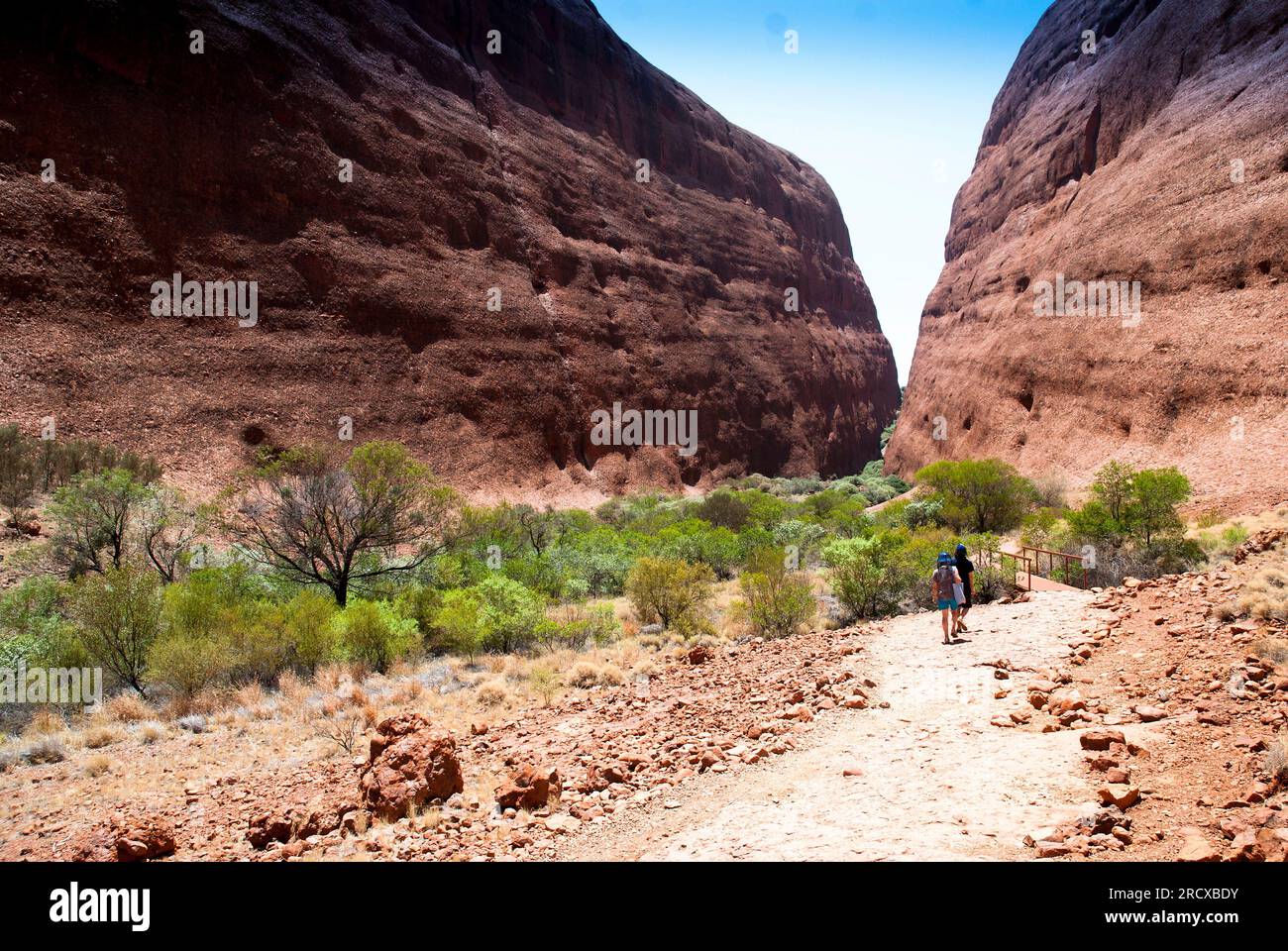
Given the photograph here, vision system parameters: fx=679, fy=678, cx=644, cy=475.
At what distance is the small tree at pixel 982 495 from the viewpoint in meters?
21.4

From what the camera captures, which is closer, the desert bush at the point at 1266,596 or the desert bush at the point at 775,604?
the desert bush at the point at 1266,596

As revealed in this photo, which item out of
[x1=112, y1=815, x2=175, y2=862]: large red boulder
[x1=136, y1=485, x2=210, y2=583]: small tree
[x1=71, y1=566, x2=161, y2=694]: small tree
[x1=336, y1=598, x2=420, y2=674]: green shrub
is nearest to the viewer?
[x1=112, y1=815, x2=175, y2=862]: large red boulder

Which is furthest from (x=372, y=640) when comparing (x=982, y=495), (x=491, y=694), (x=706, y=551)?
(x=982, y=495)

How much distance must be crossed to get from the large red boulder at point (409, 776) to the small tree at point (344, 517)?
8.16 metres

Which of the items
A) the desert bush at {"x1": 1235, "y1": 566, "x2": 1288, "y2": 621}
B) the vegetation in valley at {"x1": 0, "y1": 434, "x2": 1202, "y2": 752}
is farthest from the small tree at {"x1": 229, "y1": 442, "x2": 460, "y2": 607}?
the desert bush at {"x1": 1235, "y1": 566, "x2": 1288, "y2": 621}

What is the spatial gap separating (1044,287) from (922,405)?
37.8 ft

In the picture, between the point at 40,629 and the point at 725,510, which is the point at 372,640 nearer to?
the point at 40,629

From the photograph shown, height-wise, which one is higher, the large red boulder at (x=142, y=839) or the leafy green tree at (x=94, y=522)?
the leafy green tree at (x=94, y=522)

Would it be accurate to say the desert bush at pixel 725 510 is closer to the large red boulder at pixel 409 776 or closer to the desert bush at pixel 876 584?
the desert bush at pixel 876 584

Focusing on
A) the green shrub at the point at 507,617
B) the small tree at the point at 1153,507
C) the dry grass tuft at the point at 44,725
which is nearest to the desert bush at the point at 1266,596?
the small tree at the point at 1153,507
